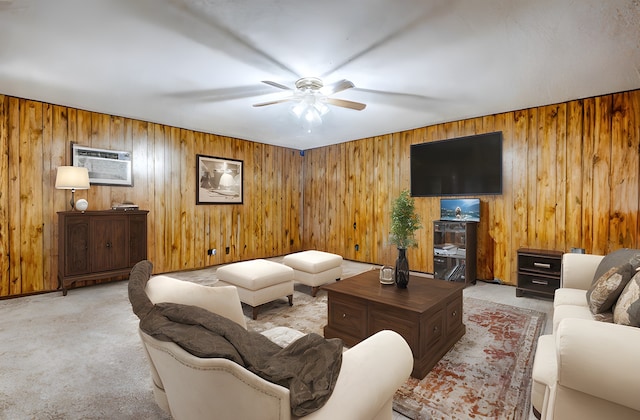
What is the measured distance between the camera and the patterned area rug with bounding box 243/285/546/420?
1671mm

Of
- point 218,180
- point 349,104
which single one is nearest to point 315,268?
point 349,104

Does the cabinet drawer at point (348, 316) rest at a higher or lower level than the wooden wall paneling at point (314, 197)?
lower

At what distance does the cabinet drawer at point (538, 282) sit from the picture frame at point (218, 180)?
4.70m

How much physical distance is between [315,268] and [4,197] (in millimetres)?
3811

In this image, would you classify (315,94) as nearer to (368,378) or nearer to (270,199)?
(368,378)

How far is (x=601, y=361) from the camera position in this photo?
1059mm

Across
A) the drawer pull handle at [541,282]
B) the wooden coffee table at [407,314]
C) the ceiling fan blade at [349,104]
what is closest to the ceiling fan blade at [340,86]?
the ceiling fan blade at [349,104]

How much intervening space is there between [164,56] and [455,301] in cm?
321

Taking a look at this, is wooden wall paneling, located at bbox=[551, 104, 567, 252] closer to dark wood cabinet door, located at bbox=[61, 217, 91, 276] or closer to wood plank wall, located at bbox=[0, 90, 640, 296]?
wood plank wall, located at bbox=[0, 90, 640, 296]

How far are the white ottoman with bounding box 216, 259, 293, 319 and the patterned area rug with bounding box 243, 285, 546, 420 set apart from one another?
0.61 ft

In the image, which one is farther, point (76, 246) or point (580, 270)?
point (76, 246)

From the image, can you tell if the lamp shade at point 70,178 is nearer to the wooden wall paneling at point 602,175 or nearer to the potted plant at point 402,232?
the potted plant at point 402,232

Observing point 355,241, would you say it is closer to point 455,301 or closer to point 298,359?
point 455,301

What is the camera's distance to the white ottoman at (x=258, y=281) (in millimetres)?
2988
